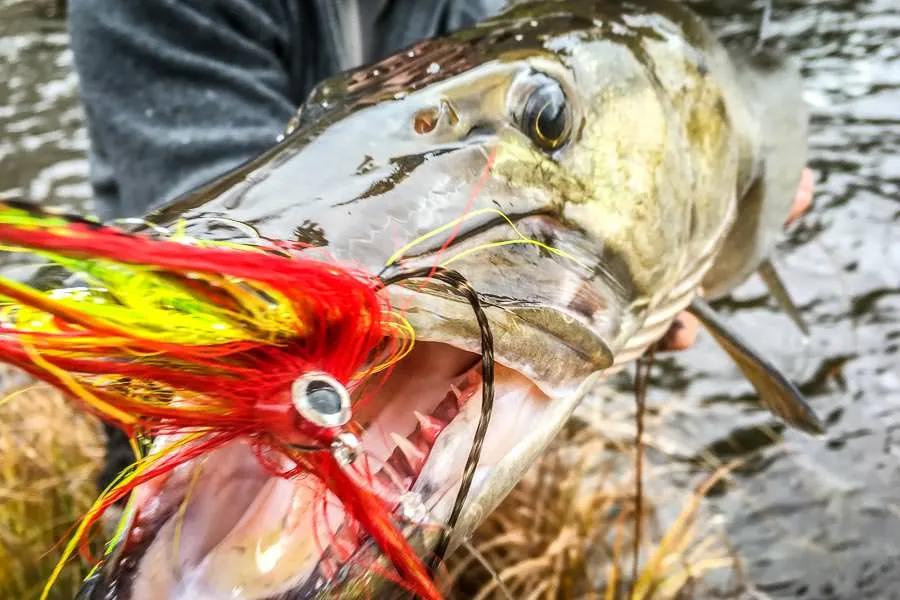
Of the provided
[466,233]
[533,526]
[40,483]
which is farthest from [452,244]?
[40,483]

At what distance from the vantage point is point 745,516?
9.34 feet

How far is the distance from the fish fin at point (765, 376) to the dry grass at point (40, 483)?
1.59 meters

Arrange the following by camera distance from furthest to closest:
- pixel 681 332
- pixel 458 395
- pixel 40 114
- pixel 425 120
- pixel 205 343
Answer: pixel 40 114 < pixel 681 332 < pixel 425 120 < pixel 458 395 < pixel 205 343

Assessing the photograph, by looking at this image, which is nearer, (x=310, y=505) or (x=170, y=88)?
(x=310, y=505)

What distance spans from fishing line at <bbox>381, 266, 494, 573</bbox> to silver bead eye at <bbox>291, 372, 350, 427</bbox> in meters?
0.18

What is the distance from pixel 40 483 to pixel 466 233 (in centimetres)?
207

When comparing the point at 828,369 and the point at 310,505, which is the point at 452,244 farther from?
the point at 828,369

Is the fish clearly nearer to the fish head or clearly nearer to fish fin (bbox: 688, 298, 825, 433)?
the fish head

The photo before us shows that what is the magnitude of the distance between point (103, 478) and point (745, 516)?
7.11ft

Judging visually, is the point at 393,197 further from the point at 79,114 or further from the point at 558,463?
the point at 79,114

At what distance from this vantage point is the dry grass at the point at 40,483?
2072mm

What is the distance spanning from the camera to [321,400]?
1.93ft

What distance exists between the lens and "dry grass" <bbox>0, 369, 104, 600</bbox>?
2.07 m

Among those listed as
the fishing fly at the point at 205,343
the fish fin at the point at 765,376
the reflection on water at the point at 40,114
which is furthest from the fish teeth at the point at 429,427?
the reflection on water at the point at 40,114
